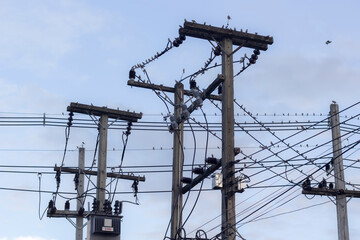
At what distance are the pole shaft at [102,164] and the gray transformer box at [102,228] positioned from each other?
12.6 feet

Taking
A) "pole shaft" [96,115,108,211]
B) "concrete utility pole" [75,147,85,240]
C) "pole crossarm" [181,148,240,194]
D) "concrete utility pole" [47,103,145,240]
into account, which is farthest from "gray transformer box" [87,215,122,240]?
"concrete utility pole" [75,147,85,240]

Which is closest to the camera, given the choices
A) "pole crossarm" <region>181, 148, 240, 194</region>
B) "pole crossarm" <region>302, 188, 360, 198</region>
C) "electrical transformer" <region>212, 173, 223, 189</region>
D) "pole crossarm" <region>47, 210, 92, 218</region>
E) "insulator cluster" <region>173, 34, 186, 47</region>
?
"electrical transformer" <region>212, 173, 223, 189</region>

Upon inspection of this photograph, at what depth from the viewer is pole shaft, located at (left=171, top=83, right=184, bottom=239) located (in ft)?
71.9

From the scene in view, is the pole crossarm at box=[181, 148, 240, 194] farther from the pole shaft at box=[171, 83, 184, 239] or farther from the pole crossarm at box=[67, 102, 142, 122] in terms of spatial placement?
the pole crossarm at box=[67, 102, 142, 122]

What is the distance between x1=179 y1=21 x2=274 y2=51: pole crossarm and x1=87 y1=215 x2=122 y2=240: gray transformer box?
6.09 metres

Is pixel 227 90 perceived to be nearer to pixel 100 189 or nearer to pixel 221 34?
pixel 221 34

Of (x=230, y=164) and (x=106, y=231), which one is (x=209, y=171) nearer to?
(x=230, y=164)

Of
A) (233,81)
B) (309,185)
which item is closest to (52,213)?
(309,185)

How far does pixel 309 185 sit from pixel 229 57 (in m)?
6.80

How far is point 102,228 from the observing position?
882 inches

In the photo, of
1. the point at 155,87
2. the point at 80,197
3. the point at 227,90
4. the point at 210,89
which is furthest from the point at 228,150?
the point at 80,197

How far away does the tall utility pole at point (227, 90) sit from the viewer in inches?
731

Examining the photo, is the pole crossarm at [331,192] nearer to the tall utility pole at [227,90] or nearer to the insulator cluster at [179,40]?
the tall utility pole at [227,90]

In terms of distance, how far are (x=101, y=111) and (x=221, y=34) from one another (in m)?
8.64
